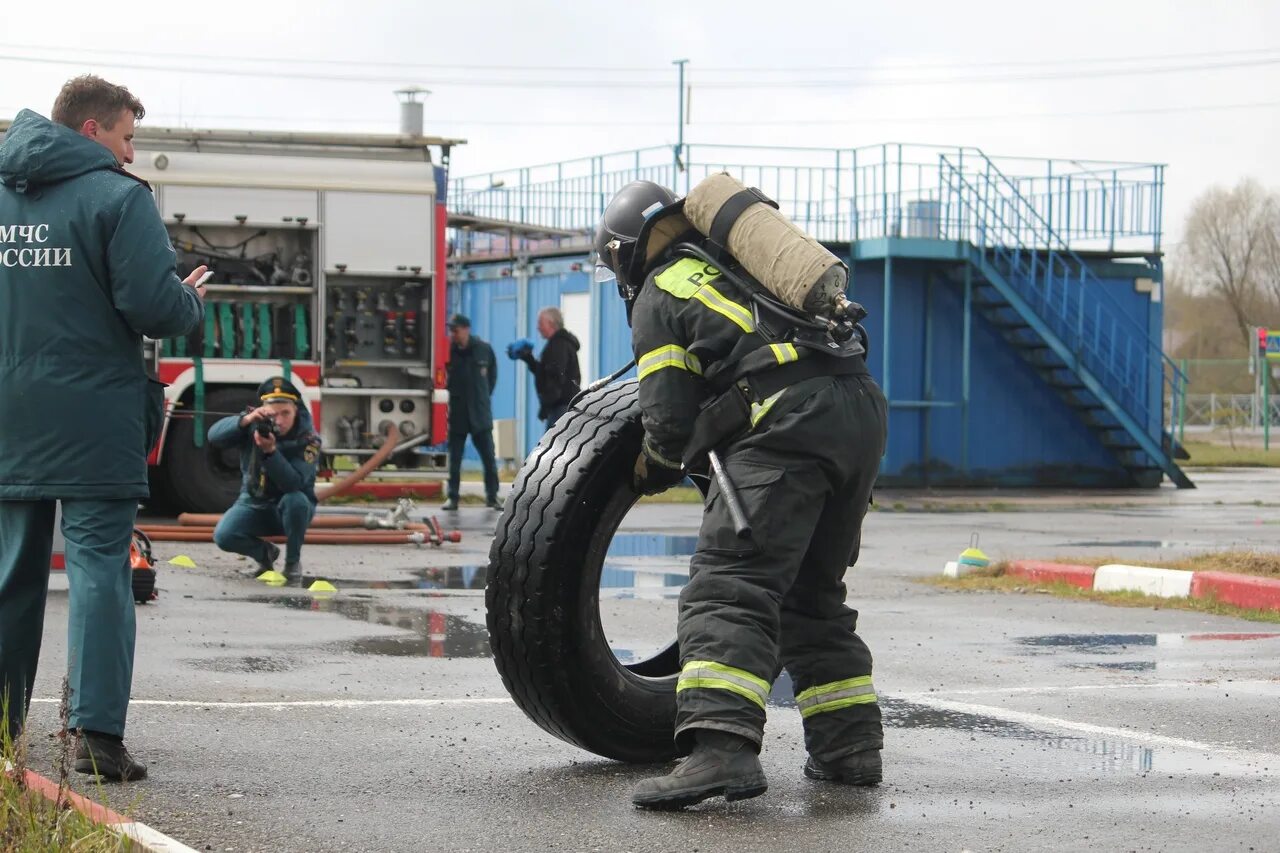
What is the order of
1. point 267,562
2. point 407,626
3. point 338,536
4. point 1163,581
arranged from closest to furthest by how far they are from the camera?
point 407,626, point 1163,581, point 267,562, point 338,536

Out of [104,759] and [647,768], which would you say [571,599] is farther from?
[104,759]

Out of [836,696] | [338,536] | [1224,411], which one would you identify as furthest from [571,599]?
[1224,411]

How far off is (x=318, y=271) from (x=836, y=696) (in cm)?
1178

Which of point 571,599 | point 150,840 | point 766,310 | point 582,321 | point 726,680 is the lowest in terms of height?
point 150,840

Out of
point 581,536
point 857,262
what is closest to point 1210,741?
point 581,536

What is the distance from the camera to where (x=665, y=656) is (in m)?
6.08

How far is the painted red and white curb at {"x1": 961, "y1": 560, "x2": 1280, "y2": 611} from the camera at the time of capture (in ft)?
32.5

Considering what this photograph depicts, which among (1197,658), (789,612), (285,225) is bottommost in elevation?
(1197,658)

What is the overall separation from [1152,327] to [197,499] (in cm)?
1513

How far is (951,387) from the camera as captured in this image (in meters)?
24.7

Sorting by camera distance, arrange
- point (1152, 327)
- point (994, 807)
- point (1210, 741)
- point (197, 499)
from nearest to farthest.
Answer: point (994, 807), point (1210, 741), point (197, 499), point (1152, 327)

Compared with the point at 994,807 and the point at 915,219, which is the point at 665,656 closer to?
the point at 994,807

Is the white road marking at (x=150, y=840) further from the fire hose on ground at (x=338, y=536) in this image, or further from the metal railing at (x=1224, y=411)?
the metal railing at (x=1224, y=411)

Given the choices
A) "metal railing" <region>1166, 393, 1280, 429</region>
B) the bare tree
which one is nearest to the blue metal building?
"metal railing" <region>1166, 393, 1280, 429</region>
